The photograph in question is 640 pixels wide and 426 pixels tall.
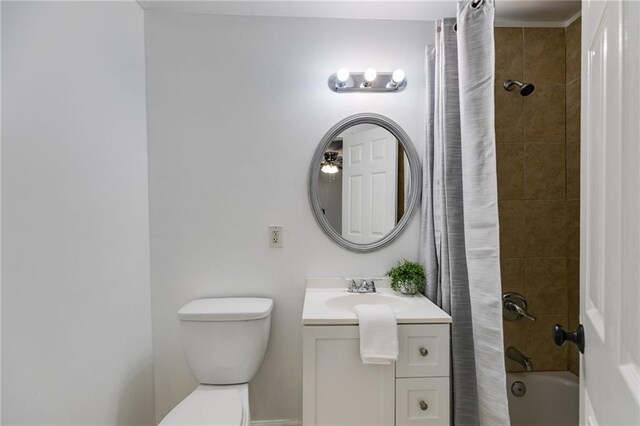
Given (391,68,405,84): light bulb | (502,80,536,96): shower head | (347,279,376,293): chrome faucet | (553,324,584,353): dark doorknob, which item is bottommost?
(347,279,376,293): chrome faucet

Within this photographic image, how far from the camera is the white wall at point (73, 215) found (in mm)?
1034

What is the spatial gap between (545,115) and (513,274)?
0.89 m

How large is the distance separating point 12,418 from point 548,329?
2.34 meters

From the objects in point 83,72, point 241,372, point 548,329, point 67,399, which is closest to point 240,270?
point 241,372

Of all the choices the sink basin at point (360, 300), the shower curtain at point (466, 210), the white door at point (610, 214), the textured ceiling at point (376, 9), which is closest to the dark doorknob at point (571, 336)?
the white door at point (610, 214)

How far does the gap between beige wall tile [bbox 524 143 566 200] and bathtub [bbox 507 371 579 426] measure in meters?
0.98

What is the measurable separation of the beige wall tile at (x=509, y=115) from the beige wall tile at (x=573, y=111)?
0.23m

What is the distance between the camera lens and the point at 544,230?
1816 millimetres

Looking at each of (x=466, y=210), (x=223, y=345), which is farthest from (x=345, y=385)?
(x=466, y=210)

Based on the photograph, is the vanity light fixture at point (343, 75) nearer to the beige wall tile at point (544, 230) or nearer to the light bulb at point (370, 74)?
the light bulb at point (370, 74)

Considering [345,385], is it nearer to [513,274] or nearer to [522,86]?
[513,274]

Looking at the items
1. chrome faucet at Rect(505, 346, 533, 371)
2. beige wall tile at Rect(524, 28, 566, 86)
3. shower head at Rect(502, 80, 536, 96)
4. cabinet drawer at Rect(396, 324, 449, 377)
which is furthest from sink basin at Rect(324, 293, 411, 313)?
beige wall tile at Rect(524, 28, 566, 86)

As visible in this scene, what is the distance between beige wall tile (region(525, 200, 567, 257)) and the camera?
1812 mm

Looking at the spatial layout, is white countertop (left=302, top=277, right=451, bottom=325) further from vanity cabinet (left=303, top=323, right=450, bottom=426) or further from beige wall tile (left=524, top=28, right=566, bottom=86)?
beige wall tile (left=524, top=28, right=566, bottom=86)
